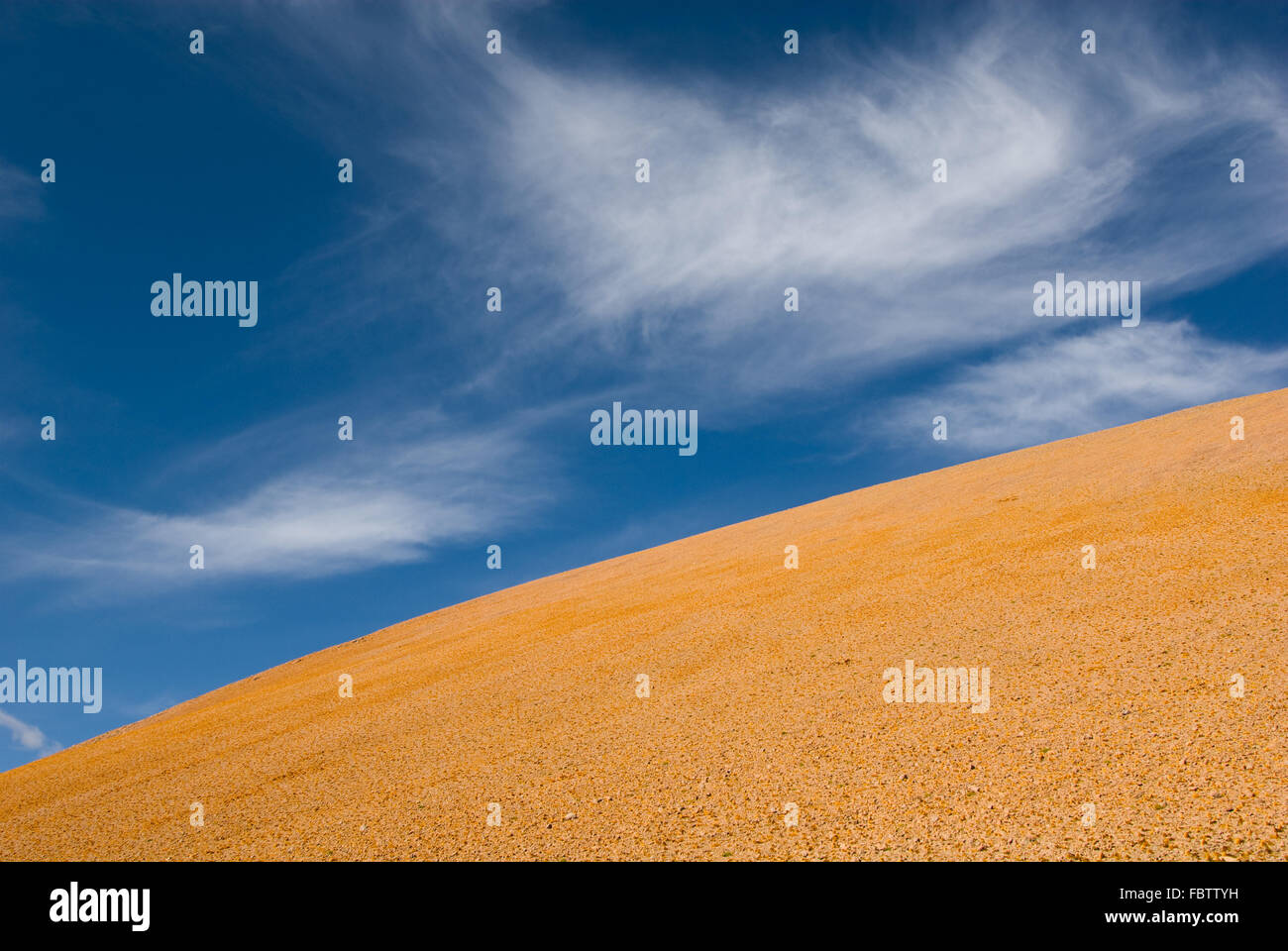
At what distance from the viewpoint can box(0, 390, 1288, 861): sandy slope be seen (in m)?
8.48

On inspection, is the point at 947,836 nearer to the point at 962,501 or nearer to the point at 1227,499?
the point at 1227,499

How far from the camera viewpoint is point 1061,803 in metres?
8.12

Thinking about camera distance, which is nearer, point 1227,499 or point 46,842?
point 46,842

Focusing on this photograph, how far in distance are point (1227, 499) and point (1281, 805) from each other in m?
14.1

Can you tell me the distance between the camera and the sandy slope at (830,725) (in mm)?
8477

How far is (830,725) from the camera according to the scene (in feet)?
38.4
